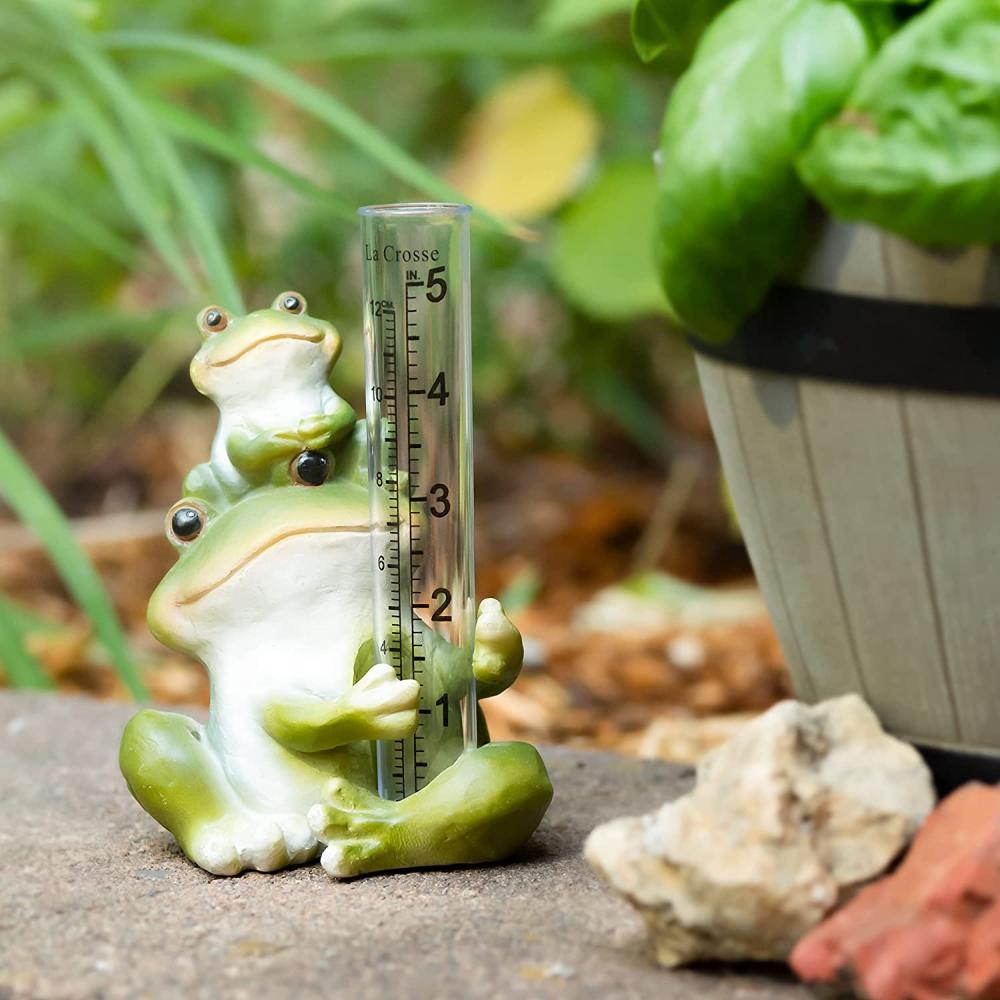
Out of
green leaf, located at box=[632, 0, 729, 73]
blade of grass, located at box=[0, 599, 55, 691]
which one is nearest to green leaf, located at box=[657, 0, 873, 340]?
green leaf, located at box=[632, 0, 729, 73]

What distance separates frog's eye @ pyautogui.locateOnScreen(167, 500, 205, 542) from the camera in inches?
47.7

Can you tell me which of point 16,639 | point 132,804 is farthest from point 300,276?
point 132,804

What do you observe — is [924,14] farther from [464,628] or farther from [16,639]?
[16,639]

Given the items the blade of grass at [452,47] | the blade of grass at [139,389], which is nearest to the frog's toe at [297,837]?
the blade of grass at [452,47]

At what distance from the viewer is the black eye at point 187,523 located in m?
1.21

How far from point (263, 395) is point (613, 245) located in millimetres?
1597

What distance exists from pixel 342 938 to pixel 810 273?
1.86 ft

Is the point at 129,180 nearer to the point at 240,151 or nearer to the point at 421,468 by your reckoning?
the point at 240,151

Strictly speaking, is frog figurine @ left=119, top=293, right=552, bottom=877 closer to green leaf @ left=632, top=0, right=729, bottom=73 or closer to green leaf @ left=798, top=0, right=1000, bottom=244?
green leaf @ left=632, top=0, right=729, bottom=73

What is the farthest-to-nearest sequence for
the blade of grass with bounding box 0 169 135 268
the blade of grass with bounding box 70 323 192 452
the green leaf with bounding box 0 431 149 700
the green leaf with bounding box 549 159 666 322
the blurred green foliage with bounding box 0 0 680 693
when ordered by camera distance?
1. the blade of grass with bounding box 70 323 192 452
2. the green leaf with bounding box 549 159 666 322
3. the blurred green foliage with bounding box 0 0 680 693
4. the blade of grass with bounding box 0 169 135 268
5. the green leaf with bounding box 0 431 149 700

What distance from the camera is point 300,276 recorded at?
3551 mm

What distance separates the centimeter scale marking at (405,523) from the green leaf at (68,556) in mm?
578

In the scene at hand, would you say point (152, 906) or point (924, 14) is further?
point (152, 906)

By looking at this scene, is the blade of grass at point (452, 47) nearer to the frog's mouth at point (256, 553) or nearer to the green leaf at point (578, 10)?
the green leaf at point (578, 10)
